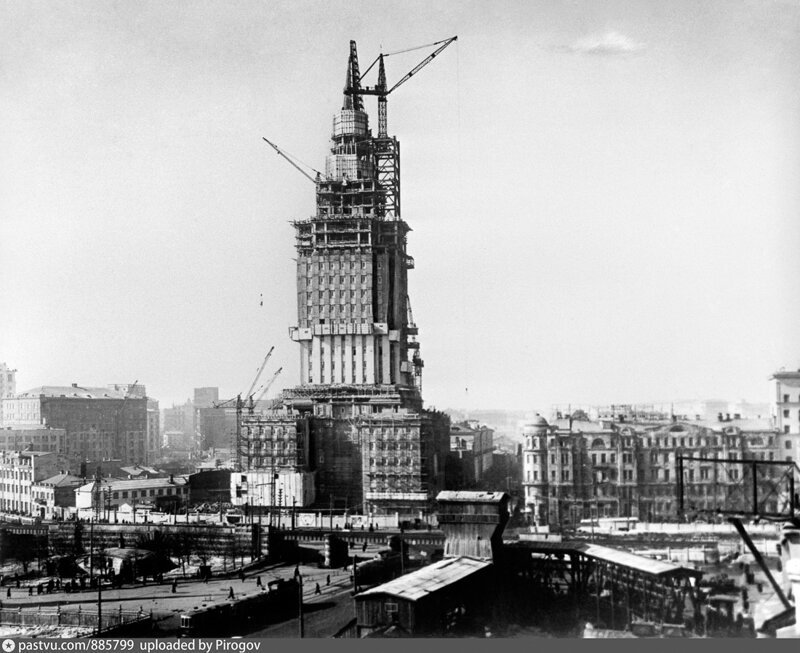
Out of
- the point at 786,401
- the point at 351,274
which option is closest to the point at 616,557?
the point at 786,401

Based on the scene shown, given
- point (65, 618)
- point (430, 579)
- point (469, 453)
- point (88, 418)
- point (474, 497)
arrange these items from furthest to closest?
point (88, 418) → point (469, 453) → point (65, 618) → point (474, 497) → point (430, 579)

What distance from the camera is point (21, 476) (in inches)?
1162

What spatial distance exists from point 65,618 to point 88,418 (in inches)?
761

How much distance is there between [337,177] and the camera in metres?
29.4

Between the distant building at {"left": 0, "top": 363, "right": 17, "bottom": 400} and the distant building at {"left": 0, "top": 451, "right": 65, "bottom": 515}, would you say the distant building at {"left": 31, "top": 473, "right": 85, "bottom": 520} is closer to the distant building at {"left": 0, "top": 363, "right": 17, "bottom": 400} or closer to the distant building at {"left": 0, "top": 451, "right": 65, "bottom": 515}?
the distant building at {"left": 0, "top": 451, "right": 65, "bottom": 515}

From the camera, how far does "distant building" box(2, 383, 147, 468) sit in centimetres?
2683

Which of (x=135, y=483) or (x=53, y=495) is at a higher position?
(x=135, y=483)

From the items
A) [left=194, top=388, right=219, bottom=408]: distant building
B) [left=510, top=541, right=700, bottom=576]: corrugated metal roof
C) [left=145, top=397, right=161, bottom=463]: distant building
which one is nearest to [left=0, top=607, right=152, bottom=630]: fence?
[left=510, top=541, right=700, bottom=576]: corrugated metal roof

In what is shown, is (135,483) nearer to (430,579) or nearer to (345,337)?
(345,337)

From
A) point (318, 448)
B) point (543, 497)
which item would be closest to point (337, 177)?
point (318, 448)

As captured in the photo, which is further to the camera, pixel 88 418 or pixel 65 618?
pixel 88 418

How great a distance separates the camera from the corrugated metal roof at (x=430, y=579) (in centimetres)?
1192

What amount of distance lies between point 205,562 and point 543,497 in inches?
334

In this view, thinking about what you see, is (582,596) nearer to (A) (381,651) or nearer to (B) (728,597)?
(B) (728,597)
